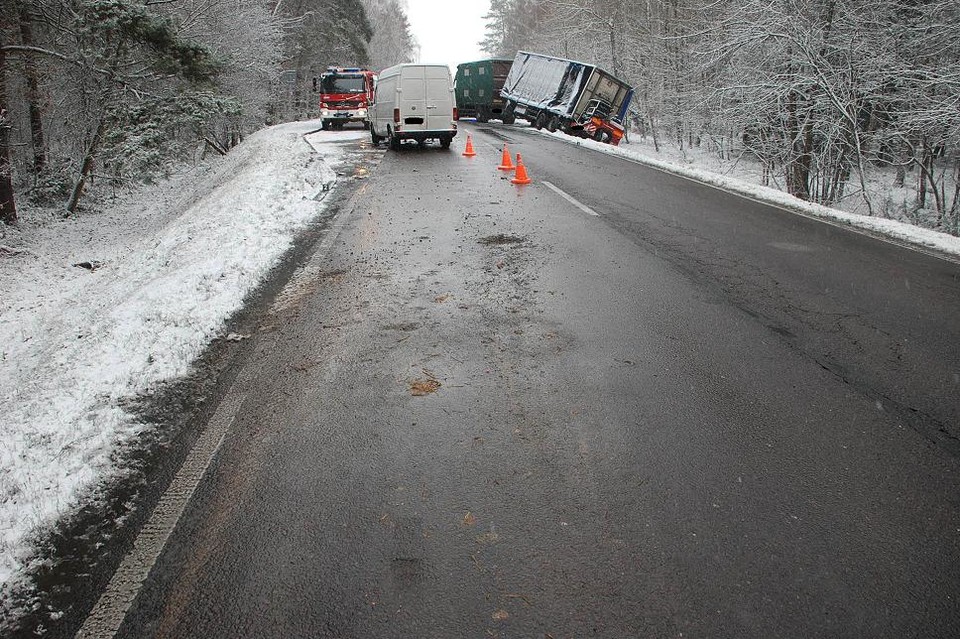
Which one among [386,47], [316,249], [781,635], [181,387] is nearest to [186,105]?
[316,249]

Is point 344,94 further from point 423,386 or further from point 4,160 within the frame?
point 423,386

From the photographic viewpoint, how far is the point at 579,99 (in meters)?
26.1

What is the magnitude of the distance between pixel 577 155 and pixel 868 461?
16.7 meters

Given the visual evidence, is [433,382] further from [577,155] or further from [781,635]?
[577,155]

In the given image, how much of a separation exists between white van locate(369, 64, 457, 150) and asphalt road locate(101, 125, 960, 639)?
12.6 metres

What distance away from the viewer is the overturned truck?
26031 millimetres

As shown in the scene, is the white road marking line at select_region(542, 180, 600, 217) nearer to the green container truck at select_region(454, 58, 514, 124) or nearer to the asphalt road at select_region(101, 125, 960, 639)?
the asphalt road at select_region(101, 125, 960, 639)

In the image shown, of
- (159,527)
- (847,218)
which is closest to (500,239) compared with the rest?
(159,527)

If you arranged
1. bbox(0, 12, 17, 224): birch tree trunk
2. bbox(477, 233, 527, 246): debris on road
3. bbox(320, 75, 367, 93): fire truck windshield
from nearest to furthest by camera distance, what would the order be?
bbox(477, 233, 527, 246): debris on road → bbox(0, 12, 17, 224): birch tree trunk → bbox(320, 75, 367, 93): fire truck windshield

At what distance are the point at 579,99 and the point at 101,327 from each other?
80.1ft

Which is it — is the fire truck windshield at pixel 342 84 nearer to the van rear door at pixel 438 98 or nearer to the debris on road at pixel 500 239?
the van rear door at pixel 438 98

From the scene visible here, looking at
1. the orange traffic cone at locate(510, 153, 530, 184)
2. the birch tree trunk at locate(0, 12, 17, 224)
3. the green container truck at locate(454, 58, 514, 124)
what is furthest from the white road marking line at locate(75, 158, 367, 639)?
the green container truck at locate(454, 58, 514, 124)

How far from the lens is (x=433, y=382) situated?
4.08 m

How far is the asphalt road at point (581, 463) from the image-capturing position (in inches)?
90.6
